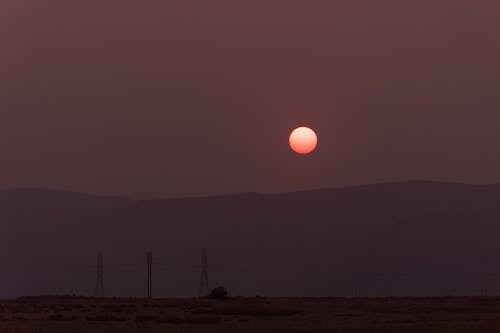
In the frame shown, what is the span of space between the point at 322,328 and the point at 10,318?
70.9ft

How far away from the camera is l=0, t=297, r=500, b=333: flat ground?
7019 centimetres

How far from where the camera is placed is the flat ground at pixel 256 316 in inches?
2763

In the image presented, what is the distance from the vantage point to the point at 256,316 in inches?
3366

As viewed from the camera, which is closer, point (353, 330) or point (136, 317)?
point (353, 330)

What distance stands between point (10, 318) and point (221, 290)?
3847cm

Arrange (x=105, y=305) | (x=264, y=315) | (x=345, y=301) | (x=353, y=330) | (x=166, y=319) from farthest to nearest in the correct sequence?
(x=345, y=301) < (x=105, y=305) < (x=264, y=315) < (x=166, y=319) < (x=353, y=330)

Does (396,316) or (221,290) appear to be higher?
(221,290)

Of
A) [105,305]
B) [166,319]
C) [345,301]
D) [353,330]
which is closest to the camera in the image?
[353,330]

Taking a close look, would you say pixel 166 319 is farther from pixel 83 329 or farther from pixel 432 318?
pixel 432 318

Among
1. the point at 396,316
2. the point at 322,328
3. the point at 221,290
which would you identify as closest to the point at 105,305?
the point at 221,290

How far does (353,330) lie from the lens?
67.9m

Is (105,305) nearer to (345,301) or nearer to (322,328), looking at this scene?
(345,301)

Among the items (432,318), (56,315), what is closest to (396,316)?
(432,318)

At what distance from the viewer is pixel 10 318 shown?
7919 centimetres
